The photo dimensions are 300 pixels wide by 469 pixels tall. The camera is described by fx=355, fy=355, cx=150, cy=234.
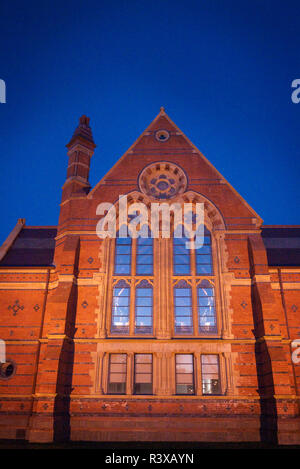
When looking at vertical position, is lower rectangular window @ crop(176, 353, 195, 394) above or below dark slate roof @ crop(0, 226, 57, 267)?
below

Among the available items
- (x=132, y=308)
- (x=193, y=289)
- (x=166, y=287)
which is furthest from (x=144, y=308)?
(x=193, y=289)

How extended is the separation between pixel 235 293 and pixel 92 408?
8911 mm

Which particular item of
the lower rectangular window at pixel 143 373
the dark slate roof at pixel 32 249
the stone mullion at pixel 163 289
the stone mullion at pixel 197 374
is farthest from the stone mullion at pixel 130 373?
the dark slate roof at pixel 32 249

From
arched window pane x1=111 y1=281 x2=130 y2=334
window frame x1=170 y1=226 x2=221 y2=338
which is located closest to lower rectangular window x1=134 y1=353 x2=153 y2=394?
arched window pane x1=111 y1=281 x2=130 y2=334

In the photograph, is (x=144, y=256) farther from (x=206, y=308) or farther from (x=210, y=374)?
(x=210, y=374)

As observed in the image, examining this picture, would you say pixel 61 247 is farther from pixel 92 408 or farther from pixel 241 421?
pixel 241 421

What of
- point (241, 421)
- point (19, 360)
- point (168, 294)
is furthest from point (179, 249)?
point (19, 360)

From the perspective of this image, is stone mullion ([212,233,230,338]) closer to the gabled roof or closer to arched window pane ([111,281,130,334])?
the gabled roof

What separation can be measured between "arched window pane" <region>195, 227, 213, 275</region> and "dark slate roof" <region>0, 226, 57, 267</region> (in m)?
8.27

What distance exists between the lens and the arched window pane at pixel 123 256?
1931 centimetres

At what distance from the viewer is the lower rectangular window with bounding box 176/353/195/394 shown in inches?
672

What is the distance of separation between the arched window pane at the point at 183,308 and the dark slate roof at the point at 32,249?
24.1ft

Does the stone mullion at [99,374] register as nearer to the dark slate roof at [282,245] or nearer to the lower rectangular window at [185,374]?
the lower rectangular window at [185,374]

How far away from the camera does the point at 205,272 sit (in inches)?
757
